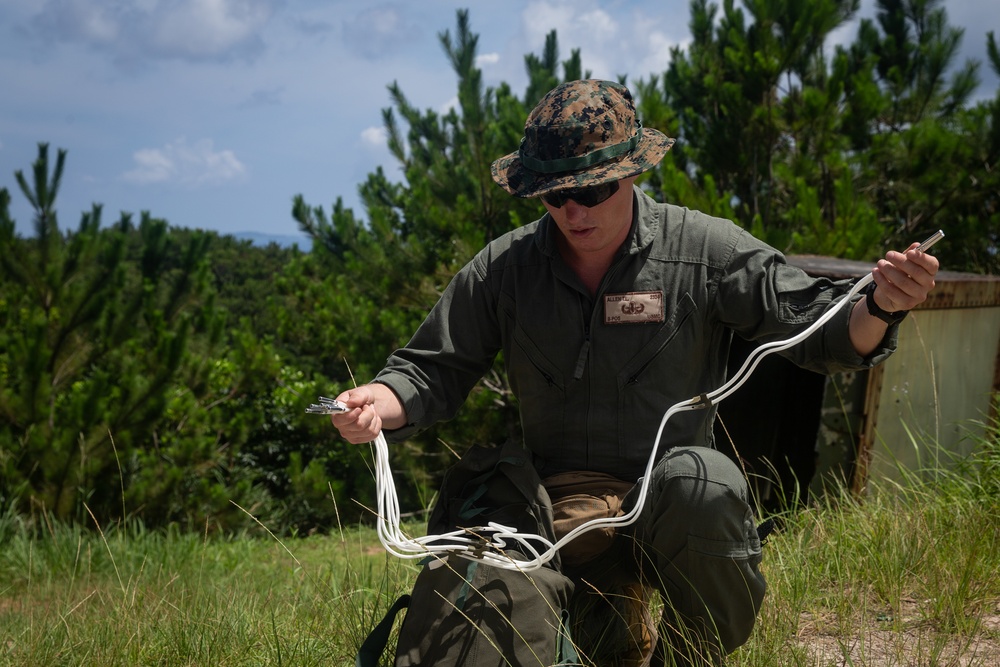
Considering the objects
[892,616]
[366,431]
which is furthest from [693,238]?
[892,616]

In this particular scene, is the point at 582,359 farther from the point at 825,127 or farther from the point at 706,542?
the point at 825,127

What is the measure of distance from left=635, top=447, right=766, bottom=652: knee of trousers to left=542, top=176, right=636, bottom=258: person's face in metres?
0.53

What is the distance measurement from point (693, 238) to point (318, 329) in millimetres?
8995

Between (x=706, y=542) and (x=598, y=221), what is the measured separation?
74cm

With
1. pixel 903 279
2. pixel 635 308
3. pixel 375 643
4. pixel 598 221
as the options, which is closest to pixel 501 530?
pixel 375 643

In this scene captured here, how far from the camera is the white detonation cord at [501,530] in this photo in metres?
1.92

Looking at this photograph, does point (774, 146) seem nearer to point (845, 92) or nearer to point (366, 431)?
point (845, 92)

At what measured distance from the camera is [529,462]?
2.16 metres

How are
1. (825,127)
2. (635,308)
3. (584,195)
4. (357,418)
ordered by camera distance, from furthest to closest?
(825,127), (635,308), (584,195), (357,418)

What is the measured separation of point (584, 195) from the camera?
2.07 meters

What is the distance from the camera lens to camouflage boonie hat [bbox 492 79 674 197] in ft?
6.72

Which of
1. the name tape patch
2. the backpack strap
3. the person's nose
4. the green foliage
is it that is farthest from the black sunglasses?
the green foliage

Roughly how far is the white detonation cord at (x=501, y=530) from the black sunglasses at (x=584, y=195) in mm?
475

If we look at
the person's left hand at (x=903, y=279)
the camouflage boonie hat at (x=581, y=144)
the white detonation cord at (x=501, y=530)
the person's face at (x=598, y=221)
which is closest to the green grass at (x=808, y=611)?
the white detonation cord at (x=501, y=530)
